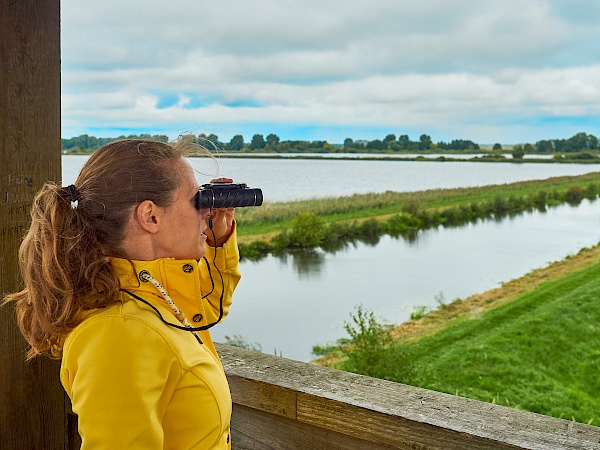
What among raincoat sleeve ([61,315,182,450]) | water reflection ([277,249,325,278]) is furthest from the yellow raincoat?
water reflection ([277,249,325,278])

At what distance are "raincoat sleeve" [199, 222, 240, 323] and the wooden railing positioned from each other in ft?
0.57

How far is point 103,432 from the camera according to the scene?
65 cm

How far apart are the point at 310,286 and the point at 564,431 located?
25.1 ft

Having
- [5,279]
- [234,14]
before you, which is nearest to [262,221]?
[234,14]

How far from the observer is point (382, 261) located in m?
9.88

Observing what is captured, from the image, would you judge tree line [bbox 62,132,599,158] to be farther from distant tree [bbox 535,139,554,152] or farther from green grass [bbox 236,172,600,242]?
green grass [bbox 236,172,600,242]

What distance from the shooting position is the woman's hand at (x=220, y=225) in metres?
0.92

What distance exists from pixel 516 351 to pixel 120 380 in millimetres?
5611

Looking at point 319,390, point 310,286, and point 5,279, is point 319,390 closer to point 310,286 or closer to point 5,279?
point 5,279

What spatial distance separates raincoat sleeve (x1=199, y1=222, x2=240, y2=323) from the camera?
3.17ft

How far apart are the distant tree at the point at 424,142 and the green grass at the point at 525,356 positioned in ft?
6.82

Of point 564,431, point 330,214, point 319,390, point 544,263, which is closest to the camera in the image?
point 564,431

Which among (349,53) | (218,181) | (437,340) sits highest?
(349,53)

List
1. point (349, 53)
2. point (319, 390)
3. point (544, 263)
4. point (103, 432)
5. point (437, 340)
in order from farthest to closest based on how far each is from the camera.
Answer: point (349, 53) → point (544, 263) → point (437, 340) → point (319, 390) → point (103, 432)
